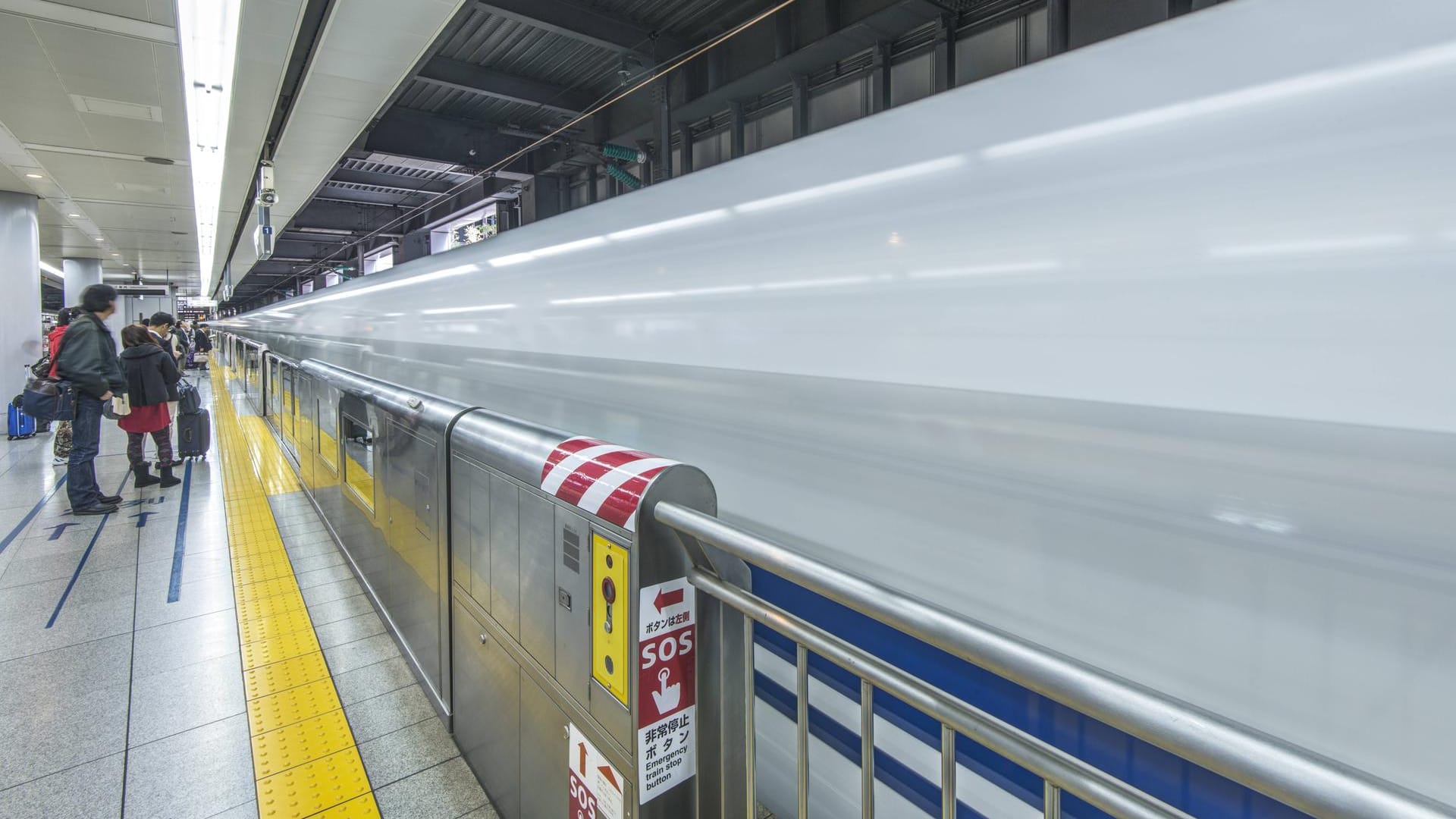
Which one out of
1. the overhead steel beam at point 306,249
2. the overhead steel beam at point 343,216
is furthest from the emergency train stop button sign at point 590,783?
the overhead steel beam at point 306,249

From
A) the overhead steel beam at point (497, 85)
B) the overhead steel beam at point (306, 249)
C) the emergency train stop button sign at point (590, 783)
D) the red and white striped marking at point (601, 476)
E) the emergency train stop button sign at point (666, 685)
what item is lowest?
the emergency train stop button sign at point (590, 783)

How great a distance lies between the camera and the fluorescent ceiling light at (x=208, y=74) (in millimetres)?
3871

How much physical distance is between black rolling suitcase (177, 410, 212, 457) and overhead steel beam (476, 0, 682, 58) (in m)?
4.55

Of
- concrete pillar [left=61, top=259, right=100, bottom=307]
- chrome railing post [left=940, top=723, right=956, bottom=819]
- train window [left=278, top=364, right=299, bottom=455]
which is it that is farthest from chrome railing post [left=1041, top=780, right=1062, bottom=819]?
concrete pillar [left=61, top=259, right=100, bottom=307]

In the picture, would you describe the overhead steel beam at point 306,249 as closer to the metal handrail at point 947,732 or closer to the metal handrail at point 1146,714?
the metal handrail at point 947,732

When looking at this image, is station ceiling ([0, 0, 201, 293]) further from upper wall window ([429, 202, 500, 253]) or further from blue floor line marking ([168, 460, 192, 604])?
upper wall window ([429, 202, 500, 253])

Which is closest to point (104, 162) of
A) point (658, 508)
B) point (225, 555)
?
point (225, 555)

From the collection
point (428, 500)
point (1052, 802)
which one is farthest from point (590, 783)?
point (428, 500)

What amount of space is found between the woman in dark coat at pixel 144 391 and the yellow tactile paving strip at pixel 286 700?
1.54m

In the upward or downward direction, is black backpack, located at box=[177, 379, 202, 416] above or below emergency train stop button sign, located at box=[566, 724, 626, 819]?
above

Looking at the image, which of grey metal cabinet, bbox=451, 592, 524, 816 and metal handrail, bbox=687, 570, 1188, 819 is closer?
metal handrail, bbox=687, 570, 1188, 819

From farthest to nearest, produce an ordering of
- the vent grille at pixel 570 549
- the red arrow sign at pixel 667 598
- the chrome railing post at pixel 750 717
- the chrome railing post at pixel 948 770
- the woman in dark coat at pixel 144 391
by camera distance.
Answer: the woman in dark coat at pixel 144 391 → the vent grille at pixel 570 549 → the red arrow sign at pixel 667 598 → the chrome railing post at pixel 750 717 → the chrome railing post at pixel 948 770

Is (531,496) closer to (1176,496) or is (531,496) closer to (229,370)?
(1176,496)

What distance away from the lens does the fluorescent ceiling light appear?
387 cm
